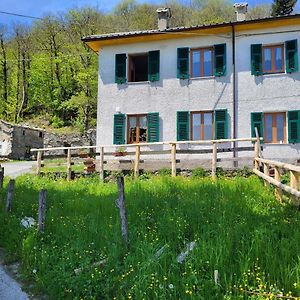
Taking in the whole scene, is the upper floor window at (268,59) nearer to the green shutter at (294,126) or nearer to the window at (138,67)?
the green shutter at (294,126)

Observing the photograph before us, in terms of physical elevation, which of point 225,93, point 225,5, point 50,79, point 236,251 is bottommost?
point 236,251

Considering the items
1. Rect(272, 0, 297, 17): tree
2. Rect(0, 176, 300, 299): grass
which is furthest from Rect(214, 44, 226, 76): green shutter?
Rect(272, 0, 297, 17): tree

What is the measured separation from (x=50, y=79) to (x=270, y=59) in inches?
1315

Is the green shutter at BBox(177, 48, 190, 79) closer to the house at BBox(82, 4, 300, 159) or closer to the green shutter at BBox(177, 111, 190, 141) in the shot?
the house at BBox(82, 4, 300, 159)

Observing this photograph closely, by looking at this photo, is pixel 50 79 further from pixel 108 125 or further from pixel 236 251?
pixel 236 251

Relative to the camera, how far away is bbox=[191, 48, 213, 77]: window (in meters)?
19.8

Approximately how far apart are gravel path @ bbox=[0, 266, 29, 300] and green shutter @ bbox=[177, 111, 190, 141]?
44.3 feet

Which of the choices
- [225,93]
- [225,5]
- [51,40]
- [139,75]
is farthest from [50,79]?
[225,93]

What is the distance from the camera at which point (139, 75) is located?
21875 millimetres

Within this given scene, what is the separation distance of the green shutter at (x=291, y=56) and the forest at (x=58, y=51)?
25247 millimetres

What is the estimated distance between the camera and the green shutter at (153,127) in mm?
19641

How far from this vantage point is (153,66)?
2027cm

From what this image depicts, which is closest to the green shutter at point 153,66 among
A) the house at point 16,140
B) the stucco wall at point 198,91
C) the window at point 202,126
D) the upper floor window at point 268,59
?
the stucco wall at point 198,91

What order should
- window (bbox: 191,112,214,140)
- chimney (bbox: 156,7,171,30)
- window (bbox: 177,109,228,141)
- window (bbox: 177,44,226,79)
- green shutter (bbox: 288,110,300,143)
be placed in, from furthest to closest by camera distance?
chimney (bbox: 156,7,171,30) < window (bbox: 177,44,226,79) < window (bbox: 191,112,214,140) < window (bbox: 177,109,228,141) < green shutter (bbox: 288,110,300,143)
